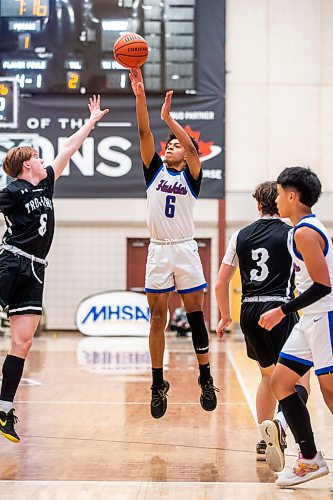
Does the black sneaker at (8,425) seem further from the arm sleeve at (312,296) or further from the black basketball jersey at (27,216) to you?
the arm sleeve at (312,296)

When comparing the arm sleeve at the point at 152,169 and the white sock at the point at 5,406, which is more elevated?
the arm sleeve at the point at 152,169

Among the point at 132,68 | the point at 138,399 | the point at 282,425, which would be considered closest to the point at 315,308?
the point at 282,425

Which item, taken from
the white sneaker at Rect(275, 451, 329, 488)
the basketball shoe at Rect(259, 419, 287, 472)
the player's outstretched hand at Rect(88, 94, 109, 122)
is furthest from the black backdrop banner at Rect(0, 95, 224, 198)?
the white sneaker at Rect(275, 451, 329, 488)

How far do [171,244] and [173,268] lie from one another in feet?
0.55

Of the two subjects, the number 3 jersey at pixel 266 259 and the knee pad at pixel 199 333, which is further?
the knee pad at pixel 199 333

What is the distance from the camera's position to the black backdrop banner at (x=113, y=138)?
54.7ft

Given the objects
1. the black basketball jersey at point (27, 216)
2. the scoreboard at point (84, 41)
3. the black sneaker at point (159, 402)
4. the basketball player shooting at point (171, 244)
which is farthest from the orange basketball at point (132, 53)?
the scoreboard at point (84, 41)

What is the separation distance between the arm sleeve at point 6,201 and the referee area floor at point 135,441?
1.53 meters

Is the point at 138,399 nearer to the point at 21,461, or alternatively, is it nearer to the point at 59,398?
the point at 59,398

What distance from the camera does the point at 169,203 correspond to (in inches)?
225

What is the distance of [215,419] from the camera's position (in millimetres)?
6754

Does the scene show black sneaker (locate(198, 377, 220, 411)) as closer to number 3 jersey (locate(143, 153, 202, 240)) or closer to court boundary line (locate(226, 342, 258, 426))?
court boundary line (locate(226, 342, 258, 426))

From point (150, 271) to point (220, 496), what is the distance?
6.71ft

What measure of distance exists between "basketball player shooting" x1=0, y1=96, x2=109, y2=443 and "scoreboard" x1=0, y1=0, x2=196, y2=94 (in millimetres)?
10448
